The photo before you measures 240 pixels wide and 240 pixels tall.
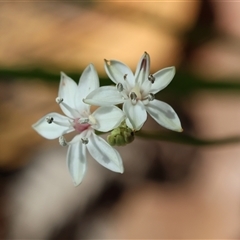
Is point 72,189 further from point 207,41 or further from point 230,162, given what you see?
point 207,41

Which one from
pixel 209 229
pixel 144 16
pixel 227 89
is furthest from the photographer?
pixel 144 16

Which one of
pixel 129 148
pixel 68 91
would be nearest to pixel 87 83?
pixel 68 91

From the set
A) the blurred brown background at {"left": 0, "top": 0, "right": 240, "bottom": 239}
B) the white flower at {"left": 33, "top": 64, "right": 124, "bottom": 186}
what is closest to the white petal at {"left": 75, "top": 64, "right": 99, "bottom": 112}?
the white flower at {"left": 33, "top": 64, "right": 124, "bottom": 186}

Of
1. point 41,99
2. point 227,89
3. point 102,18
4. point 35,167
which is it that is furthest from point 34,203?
point 227,89

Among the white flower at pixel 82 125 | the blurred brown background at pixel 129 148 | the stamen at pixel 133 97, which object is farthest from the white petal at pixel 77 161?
the blurred brown background at pixel 129 148

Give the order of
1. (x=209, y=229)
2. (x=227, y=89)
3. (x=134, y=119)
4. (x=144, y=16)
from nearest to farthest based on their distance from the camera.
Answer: (x=134, y=119), (x=227, y=89), (x=209, y=229), (x=144, y=16)

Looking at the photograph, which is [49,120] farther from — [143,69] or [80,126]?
[143,69]
